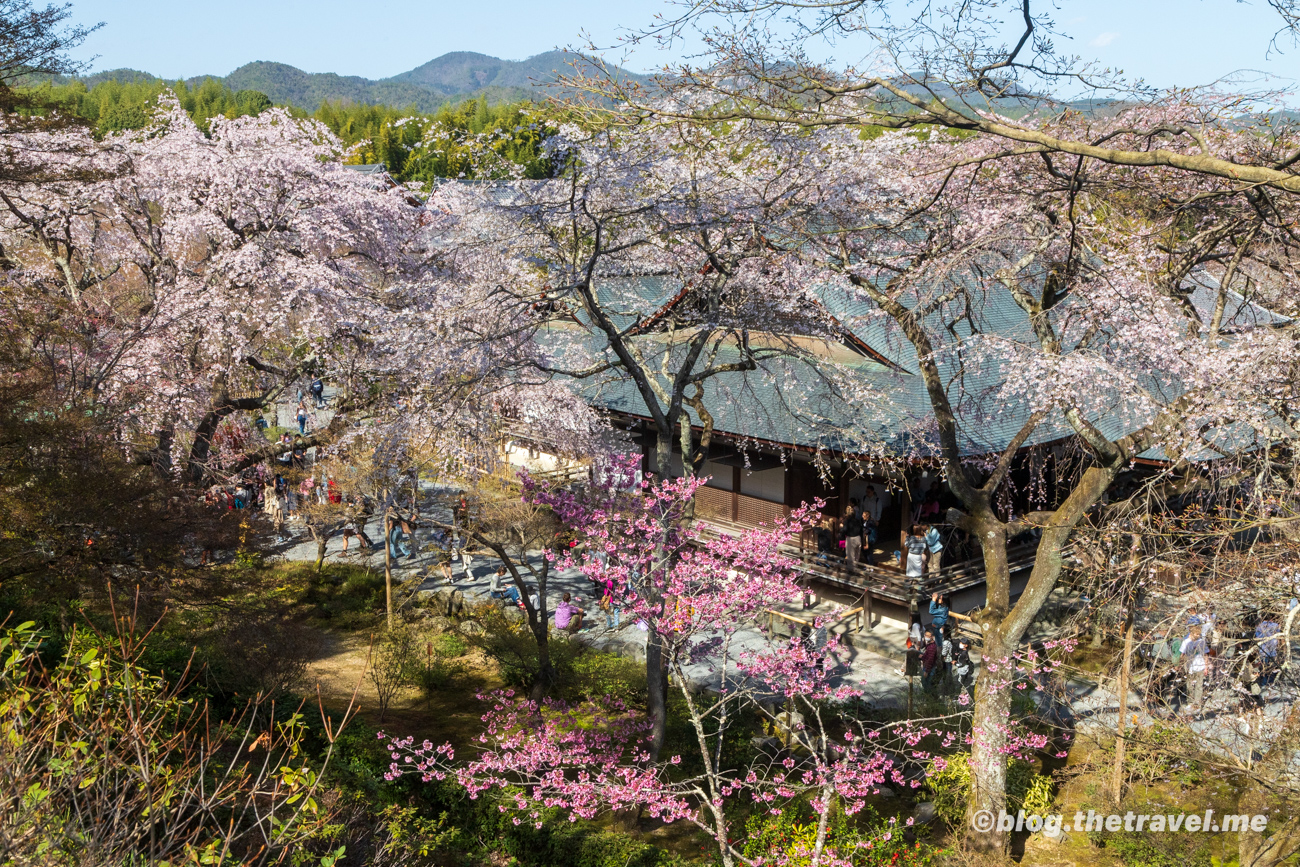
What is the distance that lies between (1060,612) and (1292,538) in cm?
1026

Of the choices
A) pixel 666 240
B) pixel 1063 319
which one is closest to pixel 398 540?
pixel 666 240

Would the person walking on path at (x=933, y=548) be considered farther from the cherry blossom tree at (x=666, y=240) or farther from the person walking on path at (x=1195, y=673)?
the person walking on path at (x=1195, y=673)

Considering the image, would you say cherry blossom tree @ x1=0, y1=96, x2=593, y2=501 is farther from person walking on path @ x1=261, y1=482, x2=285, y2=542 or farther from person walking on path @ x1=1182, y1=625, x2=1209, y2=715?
person walking on path @ x1=1182, y1=625, x2=1209, y2=715

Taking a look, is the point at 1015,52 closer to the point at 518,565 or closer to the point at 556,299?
the point at 556,299

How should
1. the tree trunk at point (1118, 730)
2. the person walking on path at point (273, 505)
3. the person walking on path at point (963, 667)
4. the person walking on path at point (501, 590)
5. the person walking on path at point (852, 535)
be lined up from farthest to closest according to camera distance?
the person walking on path at point (273, 505) → the person walking on path at point (501, 590) → the person walking on path at point (852, 535) → the person walking on path at point (963, 667) → the tree trunk at point (1118, 730)

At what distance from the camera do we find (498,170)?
13672mm

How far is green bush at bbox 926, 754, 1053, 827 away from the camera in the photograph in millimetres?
9742

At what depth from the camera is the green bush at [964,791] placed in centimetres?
974

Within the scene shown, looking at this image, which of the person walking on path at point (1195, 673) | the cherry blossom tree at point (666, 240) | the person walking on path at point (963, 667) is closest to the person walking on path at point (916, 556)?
the person walking on path at point (963, 667)

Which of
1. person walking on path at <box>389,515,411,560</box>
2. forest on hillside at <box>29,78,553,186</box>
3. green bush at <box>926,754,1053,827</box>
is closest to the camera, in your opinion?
green bush at <box>926,754,1053,827</box>

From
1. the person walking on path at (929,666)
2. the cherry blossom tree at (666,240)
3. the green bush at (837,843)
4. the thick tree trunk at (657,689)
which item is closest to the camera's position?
the green bush at (837,843)

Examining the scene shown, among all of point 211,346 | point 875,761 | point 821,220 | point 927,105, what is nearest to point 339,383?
point 211,346

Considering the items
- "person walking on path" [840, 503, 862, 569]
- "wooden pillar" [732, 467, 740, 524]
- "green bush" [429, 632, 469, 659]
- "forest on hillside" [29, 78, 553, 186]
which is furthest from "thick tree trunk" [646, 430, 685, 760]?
"wooden pillar" [732, 467, 740, 524]

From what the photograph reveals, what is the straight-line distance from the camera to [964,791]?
32.1 ft
